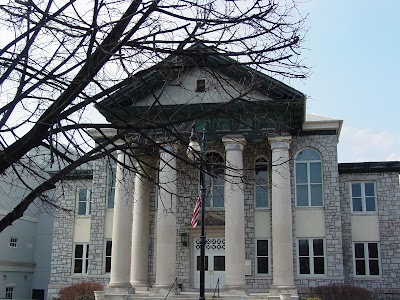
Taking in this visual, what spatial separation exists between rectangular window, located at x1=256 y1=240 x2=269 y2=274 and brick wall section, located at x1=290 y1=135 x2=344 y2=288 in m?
1.31

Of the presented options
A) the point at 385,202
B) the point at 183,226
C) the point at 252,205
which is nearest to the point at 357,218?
the point at 385,202

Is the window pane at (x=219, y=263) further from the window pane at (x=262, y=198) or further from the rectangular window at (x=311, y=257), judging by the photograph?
the rectangular window at (x=311, y=257)

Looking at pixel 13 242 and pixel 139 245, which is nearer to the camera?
pixel 139 245

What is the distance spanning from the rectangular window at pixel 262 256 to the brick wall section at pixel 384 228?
3.91m

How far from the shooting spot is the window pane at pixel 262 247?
26.4m

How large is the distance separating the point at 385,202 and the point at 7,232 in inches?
927

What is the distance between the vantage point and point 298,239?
1035 inches

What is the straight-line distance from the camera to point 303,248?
26.1m

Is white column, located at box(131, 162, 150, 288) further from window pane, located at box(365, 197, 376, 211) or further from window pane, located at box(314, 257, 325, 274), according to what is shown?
window pane, located at box(365, 197, 376, 211)

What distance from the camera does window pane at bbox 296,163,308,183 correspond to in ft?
87.4

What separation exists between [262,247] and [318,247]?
2.61 meters

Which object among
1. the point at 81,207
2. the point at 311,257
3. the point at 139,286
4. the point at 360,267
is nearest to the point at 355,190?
the point at 360,267

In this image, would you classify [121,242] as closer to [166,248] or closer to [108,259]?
[166,248]

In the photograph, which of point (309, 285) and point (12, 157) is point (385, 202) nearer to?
point (309, 285)
